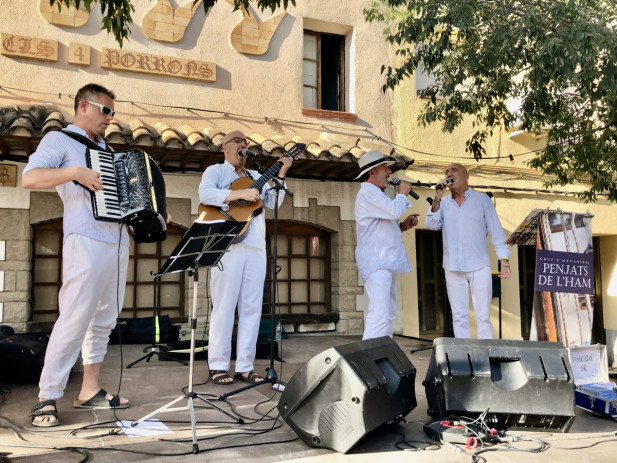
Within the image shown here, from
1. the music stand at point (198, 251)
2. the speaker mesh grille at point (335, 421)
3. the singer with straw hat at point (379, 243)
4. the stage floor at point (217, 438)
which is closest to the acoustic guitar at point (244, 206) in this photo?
the music stand at point (198, 251)

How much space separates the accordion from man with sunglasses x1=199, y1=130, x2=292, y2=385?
33.7 inches

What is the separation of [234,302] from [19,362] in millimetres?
1589

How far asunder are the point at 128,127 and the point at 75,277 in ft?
11.1

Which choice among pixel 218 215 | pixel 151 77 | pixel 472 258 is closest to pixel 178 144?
pixel 151 77

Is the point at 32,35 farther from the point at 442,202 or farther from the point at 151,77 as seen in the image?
the point at 442,202

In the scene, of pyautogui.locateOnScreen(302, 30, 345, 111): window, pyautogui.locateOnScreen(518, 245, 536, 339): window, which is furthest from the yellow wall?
pyautogui.locateOnScreen(302, 30, 345, 111): window

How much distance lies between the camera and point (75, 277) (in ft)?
10.5

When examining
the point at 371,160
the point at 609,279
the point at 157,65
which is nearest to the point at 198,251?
the point at 371,160

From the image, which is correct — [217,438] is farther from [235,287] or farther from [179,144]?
[179,144]

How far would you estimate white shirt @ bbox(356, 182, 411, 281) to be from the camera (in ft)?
14.7

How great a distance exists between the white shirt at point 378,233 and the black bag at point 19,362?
2595 mm

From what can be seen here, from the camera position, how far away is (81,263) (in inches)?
126

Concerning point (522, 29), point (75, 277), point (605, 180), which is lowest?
point (75, 277)

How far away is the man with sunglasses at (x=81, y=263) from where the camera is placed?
10.00 ft
